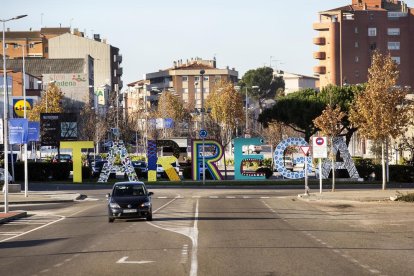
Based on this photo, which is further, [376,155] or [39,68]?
[39,68]

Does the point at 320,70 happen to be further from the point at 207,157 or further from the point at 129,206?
the point at 129,206

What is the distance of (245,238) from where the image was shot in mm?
26078

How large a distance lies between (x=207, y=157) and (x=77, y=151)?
10488mm

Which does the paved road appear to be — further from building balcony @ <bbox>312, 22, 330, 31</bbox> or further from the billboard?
building balcony @ <bbox>312, 22, 330, 31</bbox>

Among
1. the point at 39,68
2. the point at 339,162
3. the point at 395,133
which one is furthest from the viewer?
the point at 39,68

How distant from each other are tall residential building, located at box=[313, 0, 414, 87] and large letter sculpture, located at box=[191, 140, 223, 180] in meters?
72.1

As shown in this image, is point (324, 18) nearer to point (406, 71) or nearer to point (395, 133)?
point (406, 71)

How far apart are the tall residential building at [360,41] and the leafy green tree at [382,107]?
86600 millimetres

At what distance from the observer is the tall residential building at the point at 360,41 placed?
470 feet

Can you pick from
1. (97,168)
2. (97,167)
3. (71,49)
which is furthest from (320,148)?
(71,49)

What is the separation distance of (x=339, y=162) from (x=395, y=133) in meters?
17.9

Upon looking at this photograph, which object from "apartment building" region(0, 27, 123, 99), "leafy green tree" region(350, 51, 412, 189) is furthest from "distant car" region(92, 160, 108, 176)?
"apartment building" region(0, 27, 123, 99)

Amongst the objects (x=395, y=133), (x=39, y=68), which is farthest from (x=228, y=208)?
(x=39, y=68)

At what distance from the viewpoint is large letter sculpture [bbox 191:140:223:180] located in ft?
233
